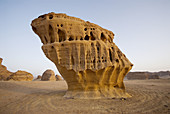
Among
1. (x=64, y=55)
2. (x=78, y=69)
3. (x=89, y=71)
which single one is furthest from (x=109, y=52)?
(x=64, y=55)

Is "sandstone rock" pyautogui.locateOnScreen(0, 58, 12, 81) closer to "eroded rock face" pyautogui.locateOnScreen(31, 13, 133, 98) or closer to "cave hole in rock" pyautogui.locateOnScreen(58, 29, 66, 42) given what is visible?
"eroded rock face" pyautogui.locateOnScreen(31, 13, 133, 98)

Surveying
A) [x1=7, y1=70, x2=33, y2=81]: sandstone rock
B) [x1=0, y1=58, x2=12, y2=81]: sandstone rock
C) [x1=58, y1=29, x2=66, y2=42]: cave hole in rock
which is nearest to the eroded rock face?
[x1=58, y1=29, x2=66, y2=42]: cave hole in rock

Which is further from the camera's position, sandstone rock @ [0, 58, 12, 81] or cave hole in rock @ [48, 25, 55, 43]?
sandstone rock @ [0, 58, 12, 81]

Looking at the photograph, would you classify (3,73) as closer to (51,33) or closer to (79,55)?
(51,33)

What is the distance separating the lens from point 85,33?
31.6ft

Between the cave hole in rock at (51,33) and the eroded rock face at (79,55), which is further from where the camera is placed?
the cave hole in rock at (51,33)

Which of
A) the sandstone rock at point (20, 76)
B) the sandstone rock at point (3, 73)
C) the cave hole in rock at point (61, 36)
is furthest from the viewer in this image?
the sandstone rock at point (3, 73)

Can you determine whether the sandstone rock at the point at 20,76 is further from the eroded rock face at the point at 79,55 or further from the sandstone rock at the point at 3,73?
the eroded rock face at the point at 79,55

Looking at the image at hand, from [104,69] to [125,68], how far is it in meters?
2.47

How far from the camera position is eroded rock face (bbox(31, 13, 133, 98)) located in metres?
9.01

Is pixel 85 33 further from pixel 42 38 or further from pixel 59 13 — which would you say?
Answer: pixel 42 38

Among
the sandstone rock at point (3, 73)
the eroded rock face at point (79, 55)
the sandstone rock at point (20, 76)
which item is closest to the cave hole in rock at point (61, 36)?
the eroded rock face at point (79, 55)

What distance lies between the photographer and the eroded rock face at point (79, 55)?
355 inches

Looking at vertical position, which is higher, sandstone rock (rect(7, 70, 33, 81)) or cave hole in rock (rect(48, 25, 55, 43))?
cave hole in rock (rect(48, 25, 55, 43))
